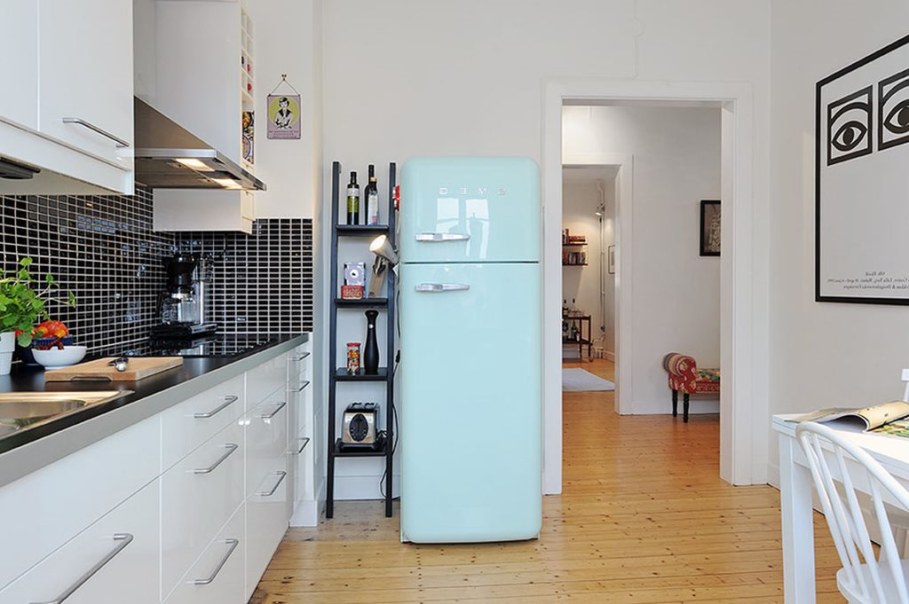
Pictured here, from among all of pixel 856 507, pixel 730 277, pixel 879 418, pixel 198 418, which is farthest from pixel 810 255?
pixel 198 418

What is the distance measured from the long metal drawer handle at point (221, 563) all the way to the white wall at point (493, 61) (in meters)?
1.91

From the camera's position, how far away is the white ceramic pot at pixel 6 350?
157 cm

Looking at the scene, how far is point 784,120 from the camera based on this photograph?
3252mm

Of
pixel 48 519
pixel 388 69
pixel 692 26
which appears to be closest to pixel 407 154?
pixel 388 69

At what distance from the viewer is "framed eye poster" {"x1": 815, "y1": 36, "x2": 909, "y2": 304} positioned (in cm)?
246

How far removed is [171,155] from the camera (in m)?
1.92

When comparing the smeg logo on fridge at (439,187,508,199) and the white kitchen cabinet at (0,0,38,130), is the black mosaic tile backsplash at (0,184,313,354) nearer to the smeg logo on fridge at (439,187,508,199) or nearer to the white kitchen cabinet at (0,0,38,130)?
the white kitchen cabinet at (0,0,38,130)

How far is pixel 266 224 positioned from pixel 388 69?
3.58ft

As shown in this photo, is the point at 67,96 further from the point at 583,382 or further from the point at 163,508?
the point at 583,382

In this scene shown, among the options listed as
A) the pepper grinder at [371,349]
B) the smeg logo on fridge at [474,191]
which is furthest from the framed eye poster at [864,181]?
the pepper grinder at [371,349]

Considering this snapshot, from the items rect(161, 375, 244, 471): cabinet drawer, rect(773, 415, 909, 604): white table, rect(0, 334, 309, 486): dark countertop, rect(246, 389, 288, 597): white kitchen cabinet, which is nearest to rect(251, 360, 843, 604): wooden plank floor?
rect(246, 389, 288, 597): white kitchen cabinet

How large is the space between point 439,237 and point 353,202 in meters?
0.72

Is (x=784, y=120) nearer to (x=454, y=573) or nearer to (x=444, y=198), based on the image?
(x=444, y=198)

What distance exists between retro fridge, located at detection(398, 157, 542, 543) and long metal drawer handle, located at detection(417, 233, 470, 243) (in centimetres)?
1
